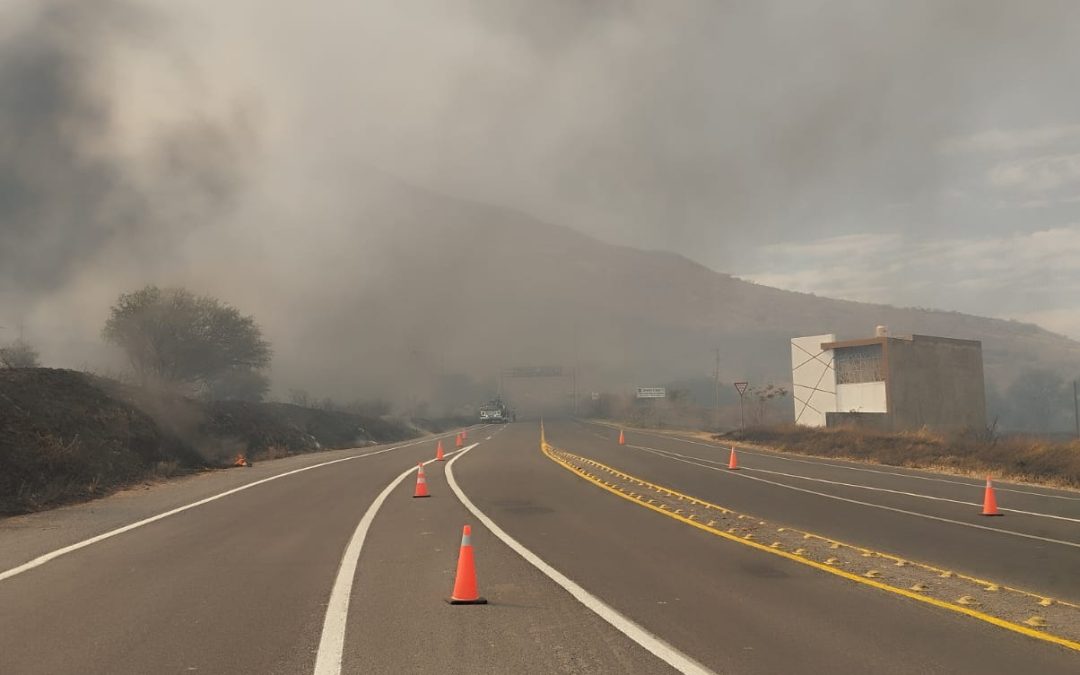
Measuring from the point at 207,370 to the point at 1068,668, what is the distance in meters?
54.9

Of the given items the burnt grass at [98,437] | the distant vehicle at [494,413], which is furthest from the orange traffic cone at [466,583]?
the distant vehicle at [494,413]

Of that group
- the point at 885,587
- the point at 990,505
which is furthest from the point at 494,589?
the point at 990,505

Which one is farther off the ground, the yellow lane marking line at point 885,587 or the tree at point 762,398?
the tree at point 762,398

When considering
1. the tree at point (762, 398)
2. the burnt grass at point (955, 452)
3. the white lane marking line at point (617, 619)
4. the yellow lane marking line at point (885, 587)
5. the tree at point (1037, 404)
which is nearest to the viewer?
the white lane marking line at point (617, 619)

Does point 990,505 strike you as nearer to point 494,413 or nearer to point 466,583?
point 466,583

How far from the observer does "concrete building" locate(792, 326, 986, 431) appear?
5194cm

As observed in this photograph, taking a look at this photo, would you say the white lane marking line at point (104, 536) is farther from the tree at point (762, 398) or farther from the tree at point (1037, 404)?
the tree at point (1037, 404)

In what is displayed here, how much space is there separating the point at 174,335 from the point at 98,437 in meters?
32.7

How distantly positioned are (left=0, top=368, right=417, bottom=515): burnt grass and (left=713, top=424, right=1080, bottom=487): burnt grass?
83.6 feet

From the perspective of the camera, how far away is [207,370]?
5356 centimetres

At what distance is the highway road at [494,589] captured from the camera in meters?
5.71

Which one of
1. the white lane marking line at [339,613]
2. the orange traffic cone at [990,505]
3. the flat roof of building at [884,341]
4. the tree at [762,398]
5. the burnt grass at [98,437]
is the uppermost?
the flat roof of building at [884,341]

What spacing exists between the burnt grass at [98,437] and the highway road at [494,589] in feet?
5.76

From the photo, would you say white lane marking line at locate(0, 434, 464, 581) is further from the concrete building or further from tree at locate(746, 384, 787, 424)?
tree at locate(746, 384, 787, 424)
